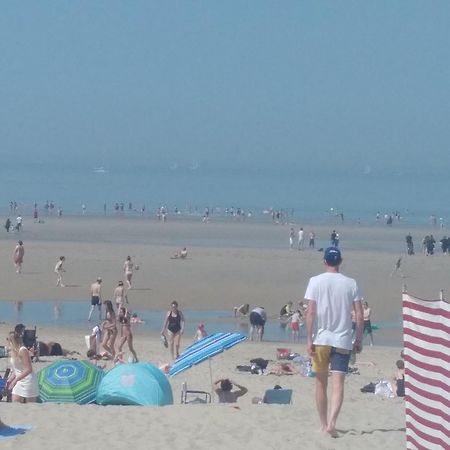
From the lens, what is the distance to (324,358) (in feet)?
27.7

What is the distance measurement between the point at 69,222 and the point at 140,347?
144 ft

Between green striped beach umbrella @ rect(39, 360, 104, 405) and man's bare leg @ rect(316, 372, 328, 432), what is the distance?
10.7 ft

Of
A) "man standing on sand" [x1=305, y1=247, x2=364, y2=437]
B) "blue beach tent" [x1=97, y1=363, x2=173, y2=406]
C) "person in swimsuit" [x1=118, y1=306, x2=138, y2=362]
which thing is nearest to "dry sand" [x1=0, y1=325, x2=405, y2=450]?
"man standing on sand" [x1=305, y1=247, x2=364, y2=437]

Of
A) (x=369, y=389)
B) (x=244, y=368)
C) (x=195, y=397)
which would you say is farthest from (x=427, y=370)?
(x=244, y=368)

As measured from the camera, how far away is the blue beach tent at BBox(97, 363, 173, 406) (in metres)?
10.9

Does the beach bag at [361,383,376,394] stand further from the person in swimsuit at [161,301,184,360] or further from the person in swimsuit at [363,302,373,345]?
the person in swimsuit at [363,302,373,345]

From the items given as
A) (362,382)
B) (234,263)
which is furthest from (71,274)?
(362,382)

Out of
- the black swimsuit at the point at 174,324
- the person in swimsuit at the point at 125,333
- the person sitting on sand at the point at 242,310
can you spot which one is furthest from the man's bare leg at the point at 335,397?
the person sitting on sand at the point at 242,310

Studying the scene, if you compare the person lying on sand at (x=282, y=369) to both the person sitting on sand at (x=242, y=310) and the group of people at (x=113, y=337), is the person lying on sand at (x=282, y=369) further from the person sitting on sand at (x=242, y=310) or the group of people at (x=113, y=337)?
the person sitting on sand at (x=242, y=310)

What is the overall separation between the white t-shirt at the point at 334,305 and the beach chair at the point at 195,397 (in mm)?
4327

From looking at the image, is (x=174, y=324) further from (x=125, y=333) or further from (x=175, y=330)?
(x=125, y=333)

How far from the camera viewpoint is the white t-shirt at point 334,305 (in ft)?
27.3

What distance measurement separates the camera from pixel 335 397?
8586mm

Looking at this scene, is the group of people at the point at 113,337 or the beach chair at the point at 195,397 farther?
the group of people at the point at 113,337
